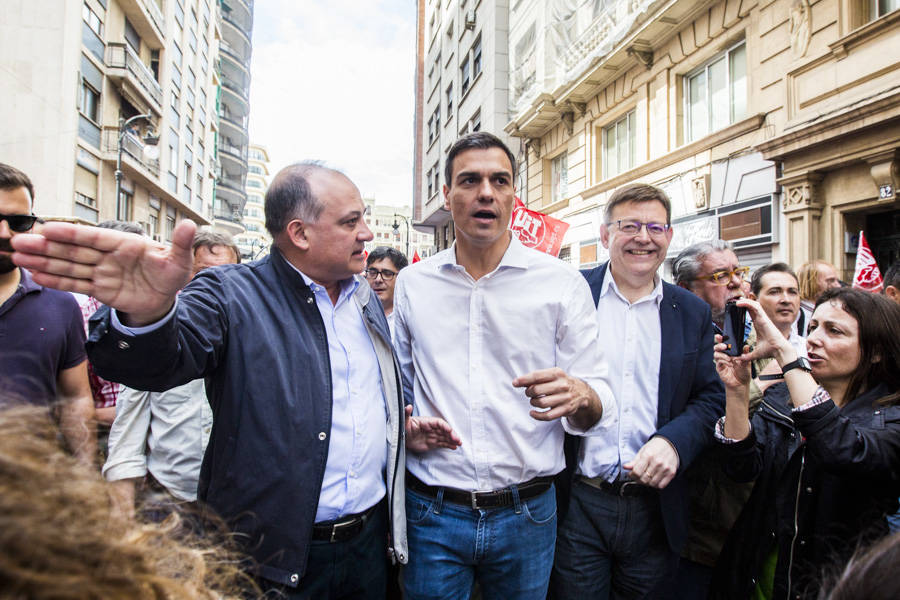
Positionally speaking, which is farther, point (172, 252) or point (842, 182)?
point (842, 182)

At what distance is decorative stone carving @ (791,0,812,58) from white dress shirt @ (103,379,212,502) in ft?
30.2

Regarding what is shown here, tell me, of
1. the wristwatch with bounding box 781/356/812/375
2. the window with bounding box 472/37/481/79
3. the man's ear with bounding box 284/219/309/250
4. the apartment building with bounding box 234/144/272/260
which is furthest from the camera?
the apartment building with bounding box 234/144/272/260

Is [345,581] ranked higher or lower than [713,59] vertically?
lower

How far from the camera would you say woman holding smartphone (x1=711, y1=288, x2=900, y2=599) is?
2.01 m

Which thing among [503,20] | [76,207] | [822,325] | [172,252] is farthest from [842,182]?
[76,207]

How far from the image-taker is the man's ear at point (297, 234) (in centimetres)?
204

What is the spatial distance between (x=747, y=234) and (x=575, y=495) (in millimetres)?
7845

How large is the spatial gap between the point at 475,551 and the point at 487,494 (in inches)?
8.4

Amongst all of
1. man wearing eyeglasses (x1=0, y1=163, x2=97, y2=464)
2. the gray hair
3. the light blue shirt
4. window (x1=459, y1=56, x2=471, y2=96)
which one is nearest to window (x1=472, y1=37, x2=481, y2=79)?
window (x1=459, y1=56, x2=471, y2=96)

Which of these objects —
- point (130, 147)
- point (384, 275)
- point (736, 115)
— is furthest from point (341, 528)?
point (130, 147)

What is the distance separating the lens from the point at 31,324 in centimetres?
223

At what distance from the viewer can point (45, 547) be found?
0.45 metres

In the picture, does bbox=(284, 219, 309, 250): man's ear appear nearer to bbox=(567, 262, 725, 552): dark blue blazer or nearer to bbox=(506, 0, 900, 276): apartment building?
bbox=(567, 262, 725, 552): dark blue blazer

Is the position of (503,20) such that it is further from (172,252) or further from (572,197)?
(172,252)
